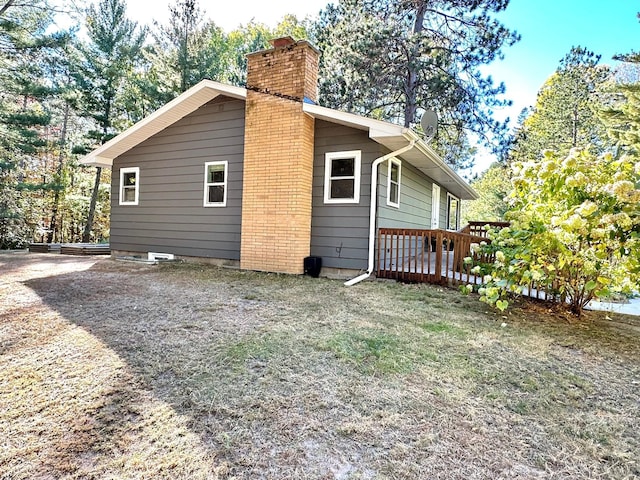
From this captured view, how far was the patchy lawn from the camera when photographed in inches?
71.4

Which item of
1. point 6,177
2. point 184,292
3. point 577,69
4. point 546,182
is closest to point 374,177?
point 546,182

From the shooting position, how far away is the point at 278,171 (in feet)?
23.7

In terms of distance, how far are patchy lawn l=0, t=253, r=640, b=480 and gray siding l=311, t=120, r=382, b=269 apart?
2.54 metres

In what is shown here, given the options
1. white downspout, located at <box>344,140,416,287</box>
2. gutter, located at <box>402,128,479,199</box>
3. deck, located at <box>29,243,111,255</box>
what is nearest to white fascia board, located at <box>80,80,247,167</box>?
deck, located at <box>29,243,111,255</box>

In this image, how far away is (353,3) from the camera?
40.1ft

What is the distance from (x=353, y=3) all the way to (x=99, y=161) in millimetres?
9611

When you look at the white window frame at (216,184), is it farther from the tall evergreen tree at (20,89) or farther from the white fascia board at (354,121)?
the tall evergreen tree at (20,89)

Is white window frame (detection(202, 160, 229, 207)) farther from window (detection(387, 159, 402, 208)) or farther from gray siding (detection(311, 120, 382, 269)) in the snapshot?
window (detection(387, 159, 402, 208))

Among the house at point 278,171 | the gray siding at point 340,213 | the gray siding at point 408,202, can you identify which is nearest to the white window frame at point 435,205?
the gray siding at point 408,202

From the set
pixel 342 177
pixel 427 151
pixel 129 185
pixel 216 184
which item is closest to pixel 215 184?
pixel 216 184

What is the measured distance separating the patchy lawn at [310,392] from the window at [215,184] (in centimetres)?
418

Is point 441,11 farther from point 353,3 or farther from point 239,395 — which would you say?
point 239,395

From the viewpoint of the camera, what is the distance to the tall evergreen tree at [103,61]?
15602 millimetres

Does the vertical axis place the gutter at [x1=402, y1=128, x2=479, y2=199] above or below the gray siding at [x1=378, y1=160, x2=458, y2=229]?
above
